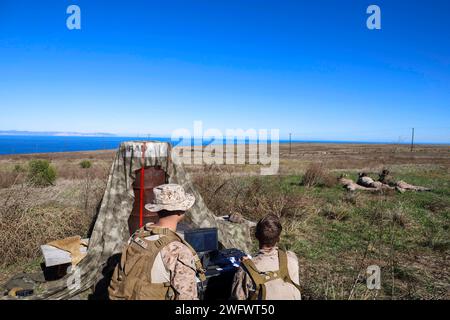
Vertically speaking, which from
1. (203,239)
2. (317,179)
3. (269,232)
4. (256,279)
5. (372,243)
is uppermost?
(269,232)

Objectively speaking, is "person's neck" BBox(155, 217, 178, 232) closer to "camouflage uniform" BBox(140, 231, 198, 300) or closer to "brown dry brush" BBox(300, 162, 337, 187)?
Result: "camouflage uniform" BBox(140, 231, 198, 300)

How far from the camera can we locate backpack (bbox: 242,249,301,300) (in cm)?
256

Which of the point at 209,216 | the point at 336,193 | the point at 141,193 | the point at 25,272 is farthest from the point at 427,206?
the point at 25,272

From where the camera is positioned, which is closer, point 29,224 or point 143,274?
point 143,274

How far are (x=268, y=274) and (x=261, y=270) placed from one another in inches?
2.7

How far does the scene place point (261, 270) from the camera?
8.71ft

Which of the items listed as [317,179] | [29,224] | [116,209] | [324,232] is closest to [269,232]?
[116,209]

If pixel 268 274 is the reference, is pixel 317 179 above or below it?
below

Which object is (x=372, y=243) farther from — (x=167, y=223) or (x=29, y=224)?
(x=29, y=224)

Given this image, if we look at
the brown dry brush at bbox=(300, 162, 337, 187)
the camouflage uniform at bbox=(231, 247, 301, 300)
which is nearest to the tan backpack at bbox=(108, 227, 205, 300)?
the camouflage uniform at bbox=(231, 247, 301, 300)

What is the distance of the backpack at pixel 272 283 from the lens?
256cm
